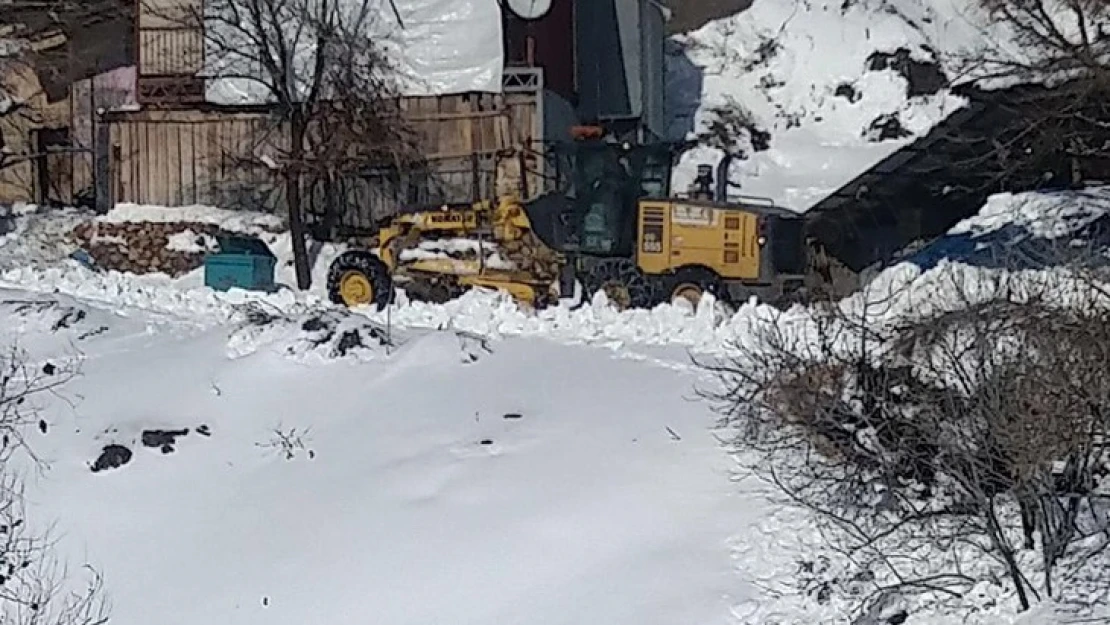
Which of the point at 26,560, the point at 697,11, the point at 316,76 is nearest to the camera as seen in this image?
the point at 26,560

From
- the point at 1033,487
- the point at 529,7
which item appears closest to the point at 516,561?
the point at 1033,487

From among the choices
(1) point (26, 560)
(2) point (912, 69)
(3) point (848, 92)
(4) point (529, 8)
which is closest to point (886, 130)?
(3) point (848, 92)

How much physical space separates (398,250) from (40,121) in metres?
11.8

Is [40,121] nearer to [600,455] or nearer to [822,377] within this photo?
[600,455]

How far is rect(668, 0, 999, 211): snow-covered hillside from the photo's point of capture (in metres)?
28.5

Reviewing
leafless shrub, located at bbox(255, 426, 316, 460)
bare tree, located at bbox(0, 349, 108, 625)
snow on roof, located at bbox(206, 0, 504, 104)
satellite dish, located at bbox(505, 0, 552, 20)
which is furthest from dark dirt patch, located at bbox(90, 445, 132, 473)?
satellite dish, located at bbox(505, 0, 552, 20)

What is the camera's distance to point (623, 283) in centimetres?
1836

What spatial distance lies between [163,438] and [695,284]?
6.06 metres

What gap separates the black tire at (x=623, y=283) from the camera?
1825 centimetres

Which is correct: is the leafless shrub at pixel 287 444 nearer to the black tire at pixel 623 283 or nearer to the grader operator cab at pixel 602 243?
the grader operator cab at pixel 602 243

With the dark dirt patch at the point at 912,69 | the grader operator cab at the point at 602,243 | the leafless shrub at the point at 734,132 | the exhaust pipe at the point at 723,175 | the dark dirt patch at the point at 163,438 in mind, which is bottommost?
the dark dirt patch at the point at 163,438

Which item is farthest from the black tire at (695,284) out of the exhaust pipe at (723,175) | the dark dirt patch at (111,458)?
the exhaust pipe at (723,175)

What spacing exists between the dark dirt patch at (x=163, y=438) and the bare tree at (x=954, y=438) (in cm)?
498

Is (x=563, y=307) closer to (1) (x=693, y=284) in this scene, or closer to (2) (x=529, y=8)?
(1) (x=693, y=284)
